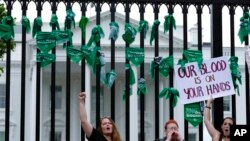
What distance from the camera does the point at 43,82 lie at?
108 ft

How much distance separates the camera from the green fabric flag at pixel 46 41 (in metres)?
8.41

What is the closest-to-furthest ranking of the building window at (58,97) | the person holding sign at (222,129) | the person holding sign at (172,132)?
the person holding sign at (172,132)
the person holding sign at (222,129)
the building window at (58,97)

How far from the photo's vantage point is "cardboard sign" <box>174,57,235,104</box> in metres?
8.44

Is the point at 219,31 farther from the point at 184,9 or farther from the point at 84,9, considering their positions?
the point at 84,9

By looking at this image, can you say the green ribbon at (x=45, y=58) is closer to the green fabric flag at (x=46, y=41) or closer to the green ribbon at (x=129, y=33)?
the green fabric flag at (x=46, y=41)

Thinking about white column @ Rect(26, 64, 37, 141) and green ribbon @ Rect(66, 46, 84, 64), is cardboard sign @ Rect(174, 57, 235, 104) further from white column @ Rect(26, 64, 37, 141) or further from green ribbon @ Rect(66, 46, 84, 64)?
white column @ Rect(26, 64, 37, 141)

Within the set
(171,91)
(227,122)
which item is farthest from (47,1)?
(227,122)

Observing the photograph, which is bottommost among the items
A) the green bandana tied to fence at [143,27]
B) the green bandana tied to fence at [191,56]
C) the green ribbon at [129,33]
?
the green bandana tied to fence at [191,56]

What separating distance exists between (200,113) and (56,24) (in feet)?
6.86

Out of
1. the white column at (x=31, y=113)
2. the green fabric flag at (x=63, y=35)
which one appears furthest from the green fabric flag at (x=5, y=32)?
the white column at (x=31, y=113)

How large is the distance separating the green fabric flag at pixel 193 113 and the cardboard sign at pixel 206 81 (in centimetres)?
15

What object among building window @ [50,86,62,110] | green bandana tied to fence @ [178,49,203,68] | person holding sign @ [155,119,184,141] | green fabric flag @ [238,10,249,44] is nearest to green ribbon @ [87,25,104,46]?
green bandana tied to fence @ [178,49,203,68]

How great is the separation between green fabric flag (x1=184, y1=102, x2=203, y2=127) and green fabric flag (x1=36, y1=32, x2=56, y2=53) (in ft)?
5.92

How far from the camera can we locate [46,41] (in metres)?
8.45
